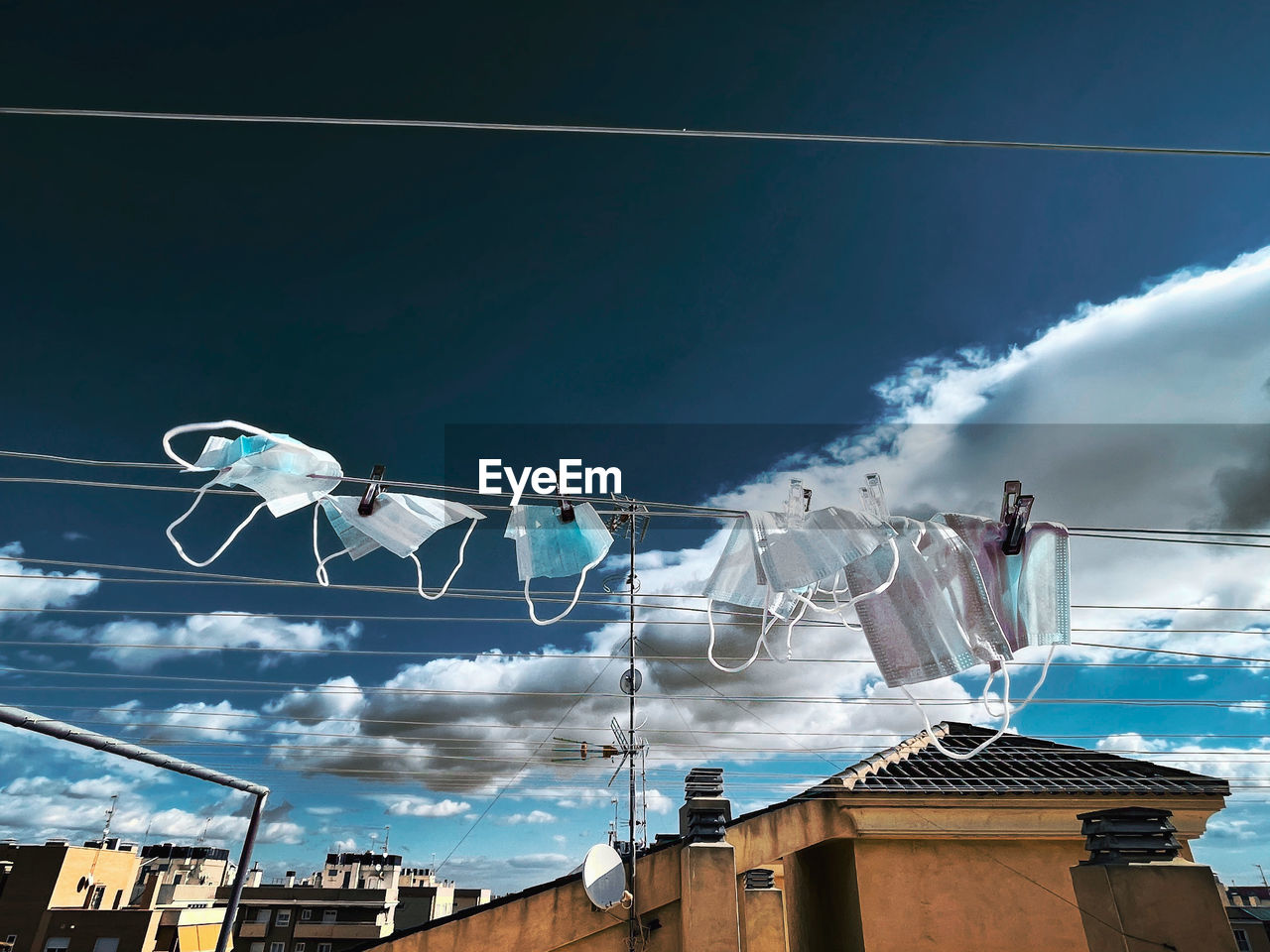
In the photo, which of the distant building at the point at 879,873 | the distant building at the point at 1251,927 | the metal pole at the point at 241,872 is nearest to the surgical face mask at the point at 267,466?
the metal pole at the point at 241,872

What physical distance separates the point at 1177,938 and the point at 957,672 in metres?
4.17

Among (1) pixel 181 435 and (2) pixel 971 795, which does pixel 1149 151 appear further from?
(2) pixel 971 795

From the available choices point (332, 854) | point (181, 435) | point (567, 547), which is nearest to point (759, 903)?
point (567, 547)

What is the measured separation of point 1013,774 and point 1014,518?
638 centimetres

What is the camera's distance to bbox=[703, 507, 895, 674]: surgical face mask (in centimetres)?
344

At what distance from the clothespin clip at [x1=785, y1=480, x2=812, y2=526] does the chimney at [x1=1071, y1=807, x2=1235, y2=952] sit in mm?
4817

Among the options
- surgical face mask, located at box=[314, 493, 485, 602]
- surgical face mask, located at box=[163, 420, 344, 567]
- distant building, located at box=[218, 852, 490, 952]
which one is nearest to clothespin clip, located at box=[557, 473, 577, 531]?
surgical face mask, located at box=[314, 493, 485, 602]

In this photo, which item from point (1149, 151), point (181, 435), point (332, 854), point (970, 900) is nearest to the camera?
Result: point (1149, 151)

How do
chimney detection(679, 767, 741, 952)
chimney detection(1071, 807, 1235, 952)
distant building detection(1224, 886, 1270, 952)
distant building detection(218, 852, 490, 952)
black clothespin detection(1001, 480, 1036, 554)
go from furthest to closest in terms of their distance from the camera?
distant building detection(218, 852, 490, 952)
distant building detection(1224, 886, 1270, 952)
chimney detection(679, 767, 741, 952)
chimney detection(1071, 807, 1235, 952)
black clothespin detection(1001, 480, 1036, 554)

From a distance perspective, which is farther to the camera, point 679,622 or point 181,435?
point 679,622

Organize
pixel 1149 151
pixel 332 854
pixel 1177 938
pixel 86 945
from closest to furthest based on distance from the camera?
pixel 1149 151
pixel 1177 938
pixel 86 945
pixel 332 854

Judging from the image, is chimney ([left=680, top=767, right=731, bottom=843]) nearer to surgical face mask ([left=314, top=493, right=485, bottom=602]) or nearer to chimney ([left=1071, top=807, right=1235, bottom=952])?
chimney ([left=1071, top=807, right=1235, bottom=952])

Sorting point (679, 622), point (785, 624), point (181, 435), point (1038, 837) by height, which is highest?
point (679, 622)

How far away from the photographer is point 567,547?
3.87m
